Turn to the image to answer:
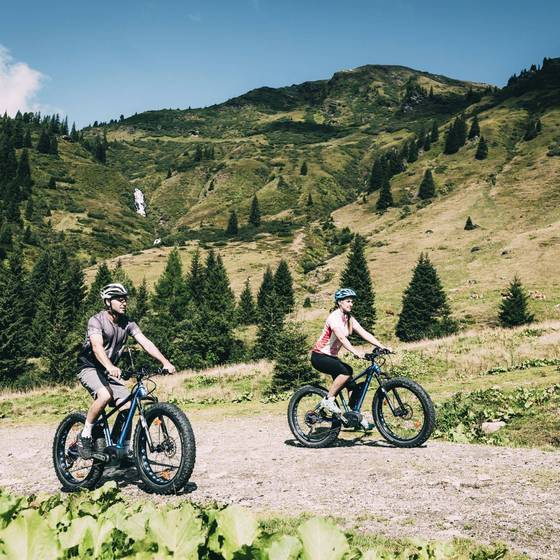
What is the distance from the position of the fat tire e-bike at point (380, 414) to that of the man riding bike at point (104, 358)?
4.10 m

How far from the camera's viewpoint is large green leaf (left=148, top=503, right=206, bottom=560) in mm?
2230

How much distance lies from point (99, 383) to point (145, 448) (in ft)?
4.16

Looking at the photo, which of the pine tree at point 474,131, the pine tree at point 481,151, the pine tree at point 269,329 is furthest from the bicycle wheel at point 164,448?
the pine tree at point 474,131

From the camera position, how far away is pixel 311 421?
33.8ft

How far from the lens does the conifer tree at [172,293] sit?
246 feet

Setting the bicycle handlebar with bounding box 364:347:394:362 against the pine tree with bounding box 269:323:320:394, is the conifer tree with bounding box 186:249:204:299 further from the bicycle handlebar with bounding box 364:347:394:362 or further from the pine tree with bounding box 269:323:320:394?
the bicycle handlebar with bounding box 364:347:394:362

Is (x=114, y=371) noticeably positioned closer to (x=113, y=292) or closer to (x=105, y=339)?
(x=105, y=339)

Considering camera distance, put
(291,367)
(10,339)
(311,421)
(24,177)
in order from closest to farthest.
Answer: (311,421) < (291,367) < (10,339) < (24,177)


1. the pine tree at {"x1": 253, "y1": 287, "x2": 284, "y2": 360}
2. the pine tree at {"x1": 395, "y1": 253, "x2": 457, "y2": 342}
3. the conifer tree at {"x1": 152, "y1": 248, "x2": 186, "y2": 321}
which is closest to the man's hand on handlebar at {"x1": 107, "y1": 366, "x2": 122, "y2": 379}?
the pine tree at {"x1": 253, "y1": 287, "x2": 284, "y2": 360}

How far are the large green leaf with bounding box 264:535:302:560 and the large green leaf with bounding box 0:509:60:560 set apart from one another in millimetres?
934

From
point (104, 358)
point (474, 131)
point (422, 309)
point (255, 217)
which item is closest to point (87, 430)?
point (104, 358)

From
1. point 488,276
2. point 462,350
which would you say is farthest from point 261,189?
point 462,350

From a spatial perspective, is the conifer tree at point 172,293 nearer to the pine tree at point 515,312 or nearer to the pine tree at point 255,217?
the pine tree at point 515,312

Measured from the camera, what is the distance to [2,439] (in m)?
13.5
